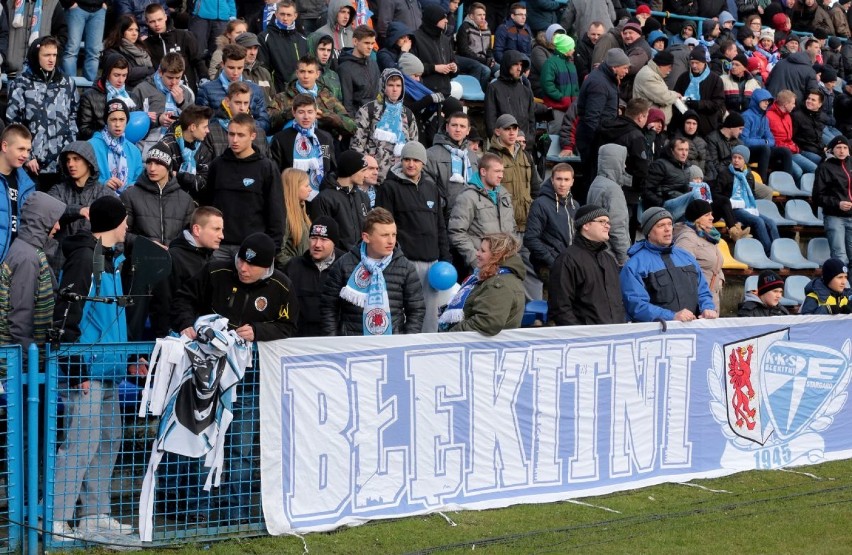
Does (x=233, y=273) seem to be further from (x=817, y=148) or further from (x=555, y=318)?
(x=817, y=148)

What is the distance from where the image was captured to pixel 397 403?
8453 mm

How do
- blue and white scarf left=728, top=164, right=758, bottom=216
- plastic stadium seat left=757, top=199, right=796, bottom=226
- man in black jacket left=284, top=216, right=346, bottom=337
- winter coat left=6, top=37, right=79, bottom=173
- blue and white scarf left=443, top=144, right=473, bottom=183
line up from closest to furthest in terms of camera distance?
man in black jacket left=284, top=216, right=346, bottom=337, winter coat left=6, top=37, right=79, bottom=173, blue and white scarf left=443, top=144, right=473, bottom=183, blue and white scarf left=728, top=164, right=758, bottom=216, plastic stadium seat left=757, top=199, right=796, bottom=226

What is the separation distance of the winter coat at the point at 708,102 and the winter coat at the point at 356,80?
4770 millimetres

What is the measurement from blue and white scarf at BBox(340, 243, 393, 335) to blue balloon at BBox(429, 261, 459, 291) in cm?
198

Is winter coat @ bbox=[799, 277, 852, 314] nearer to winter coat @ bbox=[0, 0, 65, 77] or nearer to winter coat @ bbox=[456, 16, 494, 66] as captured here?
winter coat @ bbox=[456, 16, 494, 66]

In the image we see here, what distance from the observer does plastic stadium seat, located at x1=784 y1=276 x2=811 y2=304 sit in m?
16.3

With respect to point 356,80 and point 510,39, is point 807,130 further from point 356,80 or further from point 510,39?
point 356,80

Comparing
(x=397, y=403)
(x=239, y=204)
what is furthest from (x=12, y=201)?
(x=397, y=403)

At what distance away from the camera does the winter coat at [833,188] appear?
56.1ft

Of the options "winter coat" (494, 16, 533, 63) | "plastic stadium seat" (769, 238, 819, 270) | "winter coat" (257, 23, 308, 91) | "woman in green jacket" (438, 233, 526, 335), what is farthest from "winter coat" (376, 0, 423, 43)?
"woman in green jacket" (438, 233, 526, 335)

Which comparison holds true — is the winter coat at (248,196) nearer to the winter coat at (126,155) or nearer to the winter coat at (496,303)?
the winter coat at (126,155)

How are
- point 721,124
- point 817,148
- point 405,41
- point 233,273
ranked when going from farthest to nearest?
point 817,148, point 721,124, point 405,41, point 233,273

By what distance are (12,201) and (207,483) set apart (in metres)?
3.00

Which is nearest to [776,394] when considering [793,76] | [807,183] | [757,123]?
[807,183]
